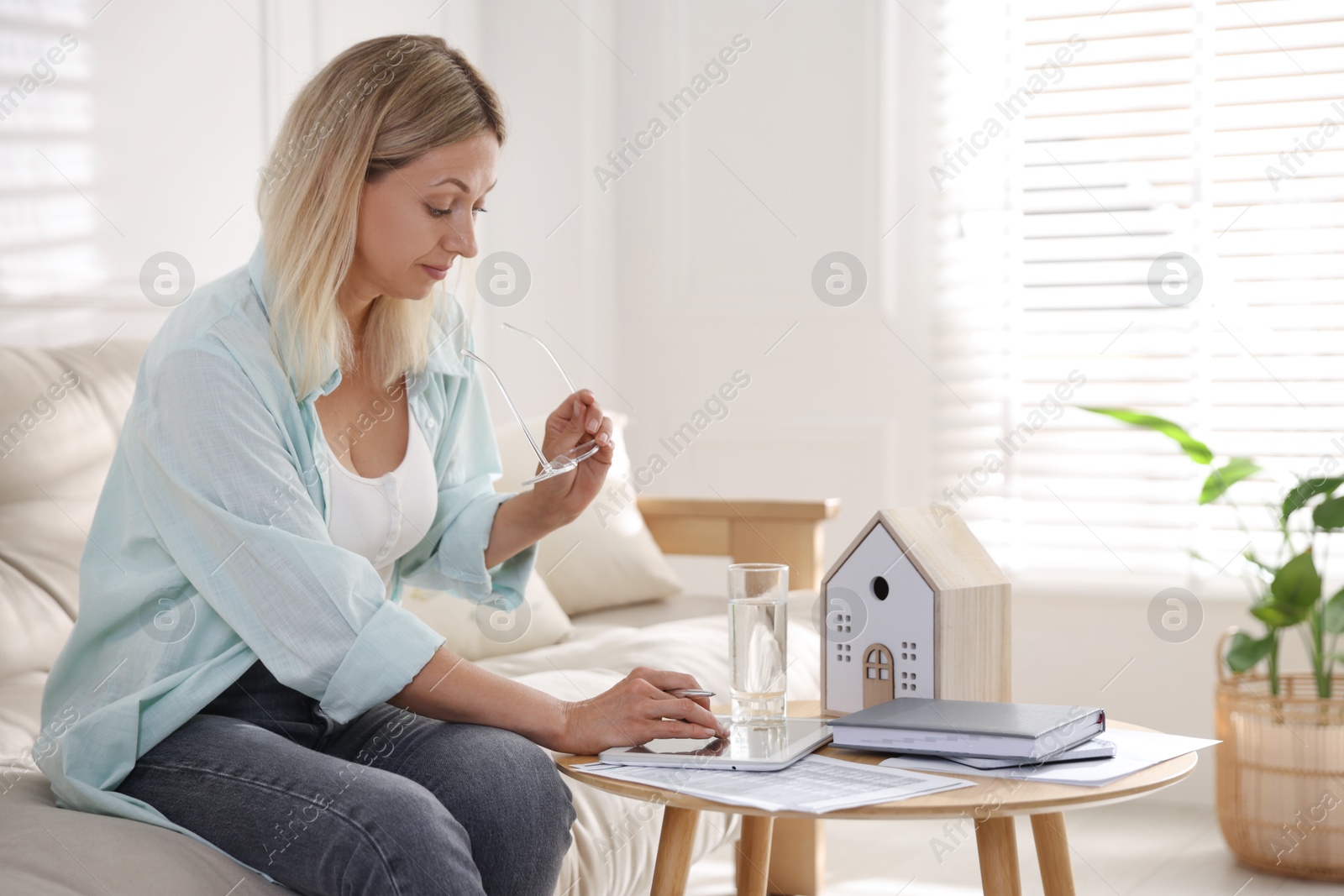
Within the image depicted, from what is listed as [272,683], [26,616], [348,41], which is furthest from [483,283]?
[272,683]

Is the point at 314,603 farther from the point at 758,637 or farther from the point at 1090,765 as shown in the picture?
the point at 1090,765

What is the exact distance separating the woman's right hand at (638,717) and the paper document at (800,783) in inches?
1.3

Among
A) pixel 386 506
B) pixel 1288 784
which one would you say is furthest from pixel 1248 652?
pixel 386 506

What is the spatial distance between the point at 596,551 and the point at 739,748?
127 cm

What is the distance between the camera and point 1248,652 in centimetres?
221

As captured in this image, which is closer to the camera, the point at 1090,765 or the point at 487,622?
the point at 1090,765

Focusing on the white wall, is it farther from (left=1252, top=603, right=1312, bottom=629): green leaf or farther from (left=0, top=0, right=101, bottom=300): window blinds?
(left=0, top=0, right=101, bottom=300): window blinds

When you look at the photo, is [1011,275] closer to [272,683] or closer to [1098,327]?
[1098,327]

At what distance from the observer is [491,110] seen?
4.20 feet

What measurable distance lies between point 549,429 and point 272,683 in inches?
14.6

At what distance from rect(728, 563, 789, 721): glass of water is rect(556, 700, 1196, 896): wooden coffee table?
0.09 m

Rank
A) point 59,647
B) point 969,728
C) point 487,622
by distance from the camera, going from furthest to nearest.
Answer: point 487,622
point 59,647
point 969,728

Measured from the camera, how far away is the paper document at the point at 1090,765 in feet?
3.14

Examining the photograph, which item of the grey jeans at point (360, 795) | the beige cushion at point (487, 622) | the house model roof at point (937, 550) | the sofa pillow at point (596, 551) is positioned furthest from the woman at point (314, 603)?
the sofa pillow at point (596, 551)
